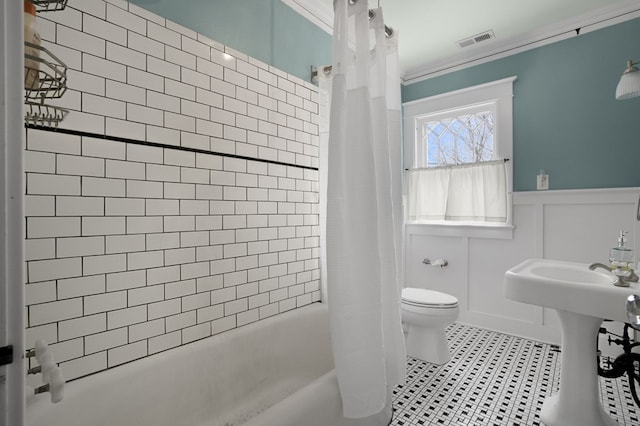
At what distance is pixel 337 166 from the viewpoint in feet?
4.58

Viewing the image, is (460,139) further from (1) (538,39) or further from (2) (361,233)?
(2) (361,233)

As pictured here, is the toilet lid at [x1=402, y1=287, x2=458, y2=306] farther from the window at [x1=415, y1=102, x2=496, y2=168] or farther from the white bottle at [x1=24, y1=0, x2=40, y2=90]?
the white bottle at [x1=24, y1=0, x2=40, y2=90]

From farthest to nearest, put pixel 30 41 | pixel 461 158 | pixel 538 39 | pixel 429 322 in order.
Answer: pixel 461 158 < pixel 538 39 < pixel 429 322 < pixel 30 41

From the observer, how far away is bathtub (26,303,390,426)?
1.09m

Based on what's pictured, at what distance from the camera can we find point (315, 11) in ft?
7.64

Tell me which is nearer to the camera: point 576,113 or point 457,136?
point 576,113

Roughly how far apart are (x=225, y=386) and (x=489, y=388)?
1639 millimetres

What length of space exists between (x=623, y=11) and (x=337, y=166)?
105 inches

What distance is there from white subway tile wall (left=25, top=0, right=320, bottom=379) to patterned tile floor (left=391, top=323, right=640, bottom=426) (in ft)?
3.43

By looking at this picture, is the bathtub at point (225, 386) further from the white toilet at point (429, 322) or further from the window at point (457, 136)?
the window at point (457, 136)

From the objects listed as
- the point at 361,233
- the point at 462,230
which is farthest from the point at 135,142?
the point at 462,230

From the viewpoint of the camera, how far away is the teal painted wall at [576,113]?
2.35 meters

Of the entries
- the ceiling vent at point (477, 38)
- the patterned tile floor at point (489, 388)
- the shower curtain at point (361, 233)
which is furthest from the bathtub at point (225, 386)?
the ceiling vent at point (477, 38)

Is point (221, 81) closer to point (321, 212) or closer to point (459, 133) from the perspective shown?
point (321, 212)
